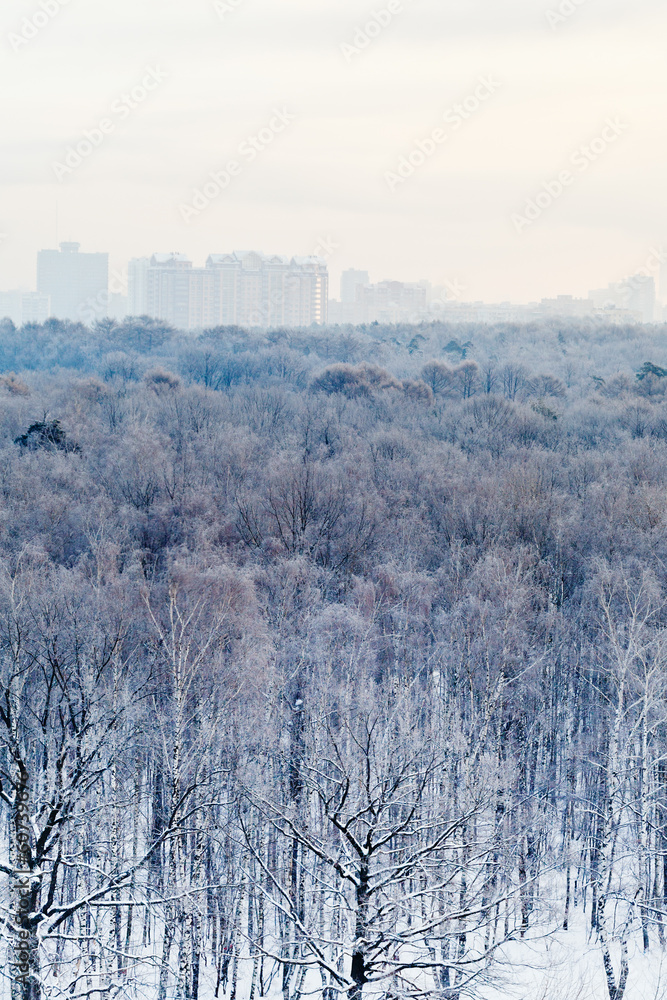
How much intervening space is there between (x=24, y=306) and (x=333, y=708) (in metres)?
171

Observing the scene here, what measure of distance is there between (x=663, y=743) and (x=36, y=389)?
46.5 metres

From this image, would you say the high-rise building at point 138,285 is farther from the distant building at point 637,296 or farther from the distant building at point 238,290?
the distant building at point 637,296

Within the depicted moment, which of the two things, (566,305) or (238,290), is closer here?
(238,290)

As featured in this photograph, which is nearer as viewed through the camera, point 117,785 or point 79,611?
point 117,785

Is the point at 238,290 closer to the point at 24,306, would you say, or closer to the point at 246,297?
the point at 246,297

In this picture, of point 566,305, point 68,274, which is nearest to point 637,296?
point 566,305

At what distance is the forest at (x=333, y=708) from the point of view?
34.9ft

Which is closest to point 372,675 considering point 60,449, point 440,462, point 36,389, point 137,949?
point 137,949

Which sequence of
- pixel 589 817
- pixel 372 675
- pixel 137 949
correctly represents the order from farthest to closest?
pixel 372 675 → pixel 589 817 → pixel 137 949

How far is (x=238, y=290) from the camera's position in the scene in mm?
146875

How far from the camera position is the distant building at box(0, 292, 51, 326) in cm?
17525

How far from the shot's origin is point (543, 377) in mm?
61719

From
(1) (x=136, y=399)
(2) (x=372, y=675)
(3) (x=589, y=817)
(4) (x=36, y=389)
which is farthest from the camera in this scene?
(4) (x=36, y=389)

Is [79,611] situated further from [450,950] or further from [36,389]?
[36,389]
